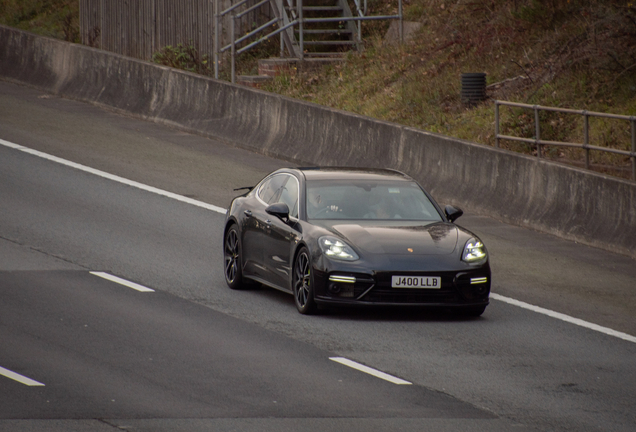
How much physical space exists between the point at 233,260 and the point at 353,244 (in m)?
2.20

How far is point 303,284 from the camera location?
36.9 ft

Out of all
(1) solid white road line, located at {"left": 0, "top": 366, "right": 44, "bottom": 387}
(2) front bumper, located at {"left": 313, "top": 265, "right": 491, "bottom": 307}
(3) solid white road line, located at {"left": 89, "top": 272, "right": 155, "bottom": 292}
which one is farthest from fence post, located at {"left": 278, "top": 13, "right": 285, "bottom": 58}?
(1) solid white road line, located at {"left": 0, "top": 366, "right": 44, "bottom": 387}

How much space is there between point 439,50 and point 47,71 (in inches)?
380

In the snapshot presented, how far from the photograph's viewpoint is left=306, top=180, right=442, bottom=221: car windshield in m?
11.9

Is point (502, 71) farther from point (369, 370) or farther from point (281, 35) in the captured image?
point (369, 370)

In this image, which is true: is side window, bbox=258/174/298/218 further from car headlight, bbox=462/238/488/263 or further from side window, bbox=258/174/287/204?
car headlight, bbox=462/238/488/263

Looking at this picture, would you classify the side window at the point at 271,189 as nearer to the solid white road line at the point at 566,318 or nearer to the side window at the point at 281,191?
the side window at the point at 281,191

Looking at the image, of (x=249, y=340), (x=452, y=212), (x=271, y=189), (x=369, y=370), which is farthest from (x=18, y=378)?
(x=452, y=212)

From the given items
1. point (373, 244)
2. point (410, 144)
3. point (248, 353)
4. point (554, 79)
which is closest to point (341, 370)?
point (248, 353)

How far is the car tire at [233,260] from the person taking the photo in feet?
41.2

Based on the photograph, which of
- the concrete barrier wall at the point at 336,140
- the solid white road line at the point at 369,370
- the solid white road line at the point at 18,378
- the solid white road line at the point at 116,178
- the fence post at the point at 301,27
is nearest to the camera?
the solid white road line at the point at 18,378

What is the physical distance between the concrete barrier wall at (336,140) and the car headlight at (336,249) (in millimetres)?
5269

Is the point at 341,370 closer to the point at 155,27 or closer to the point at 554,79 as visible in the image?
the point at 554,79

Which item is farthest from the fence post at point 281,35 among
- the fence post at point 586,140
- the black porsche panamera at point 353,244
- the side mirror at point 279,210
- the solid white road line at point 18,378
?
the solid white road line at point 18,378
